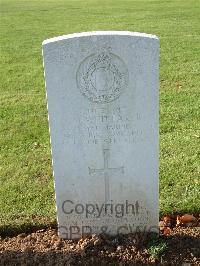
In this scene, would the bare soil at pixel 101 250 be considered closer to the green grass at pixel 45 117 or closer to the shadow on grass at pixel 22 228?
the shadow on grass at pixel 22 228

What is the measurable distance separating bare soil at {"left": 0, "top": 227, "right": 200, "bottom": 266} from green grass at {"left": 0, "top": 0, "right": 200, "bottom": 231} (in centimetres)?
38

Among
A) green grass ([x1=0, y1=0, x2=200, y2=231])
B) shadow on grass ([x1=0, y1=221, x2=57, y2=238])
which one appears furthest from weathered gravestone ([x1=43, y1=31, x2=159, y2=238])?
green grass ([x1=0, y1=0, x2=200, y2=231])

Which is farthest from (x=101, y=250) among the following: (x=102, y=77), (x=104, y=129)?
(x=102, y=77)

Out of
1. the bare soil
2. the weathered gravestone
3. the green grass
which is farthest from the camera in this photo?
the green grass

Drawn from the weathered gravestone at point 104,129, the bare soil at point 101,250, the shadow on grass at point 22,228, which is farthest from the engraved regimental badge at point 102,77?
the shadow on grass at point 22,228

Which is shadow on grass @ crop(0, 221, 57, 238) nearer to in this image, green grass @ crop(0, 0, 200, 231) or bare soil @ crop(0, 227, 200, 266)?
green grass @ crop(0, 0, 200, 231)

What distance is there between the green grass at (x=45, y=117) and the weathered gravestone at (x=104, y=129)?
0.59 metres

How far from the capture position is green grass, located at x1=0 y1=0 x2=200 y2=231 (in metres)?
5.04

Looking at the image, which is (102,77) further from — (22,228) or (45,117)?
(45,117)

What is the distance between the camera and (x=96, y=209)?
426 cm

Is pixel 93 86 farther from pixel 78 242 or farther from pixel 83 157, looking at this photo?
pixel 78 242

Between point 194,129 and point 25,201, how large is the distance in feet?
8.76

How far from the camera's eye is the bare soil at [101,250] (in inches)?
158

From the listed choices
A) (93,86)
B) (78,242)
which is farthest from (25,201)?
(93,86)
